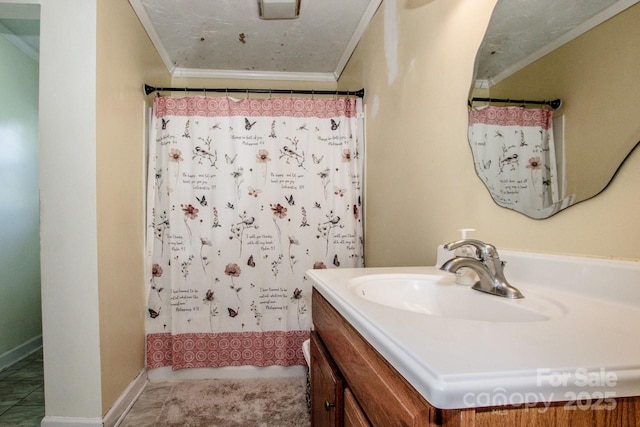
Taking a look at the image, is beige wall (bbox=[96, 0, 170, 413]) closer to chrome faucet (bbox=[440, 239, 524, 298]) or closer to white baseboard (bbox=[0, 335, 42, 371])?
white baseboard (bbox=[0, 335, 42, 371])

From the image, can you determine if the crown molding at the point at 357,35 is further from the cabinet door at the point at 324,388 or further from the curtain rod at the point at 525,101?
the cabinet door at the point at 324,388

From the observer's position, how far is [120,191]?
5.66 ft

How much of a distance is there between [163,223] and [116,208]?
17.3 inches

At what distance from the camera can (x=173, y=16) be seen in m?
1.99

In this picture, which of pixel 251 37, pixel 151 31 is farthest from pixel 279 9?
pixel 151 31

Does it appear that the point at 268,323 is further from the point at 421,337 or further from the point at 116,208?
the point at 421,337

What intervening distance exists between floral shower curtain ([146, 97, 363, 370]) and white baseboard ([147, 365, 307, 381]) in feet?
0.17

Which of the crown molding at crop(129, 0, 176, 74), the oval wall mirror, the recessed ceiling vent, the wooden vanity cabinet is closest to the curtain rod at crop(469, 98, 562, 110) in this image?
the oval wall mirror

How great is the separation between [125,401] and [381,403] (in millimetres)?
1746

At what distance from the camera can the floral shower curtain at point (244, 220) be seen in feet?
6.81

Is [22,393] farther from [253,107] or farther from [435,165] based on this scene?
[435,165]

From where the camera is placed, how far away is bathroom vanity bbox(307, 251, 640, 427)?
382 millimetres

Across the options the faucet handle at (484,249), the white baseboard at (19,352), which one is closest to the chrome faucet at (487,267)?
the faucet handle at (484,249)

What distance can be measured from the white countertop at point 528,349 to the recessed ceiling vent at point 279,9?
1733 mm
